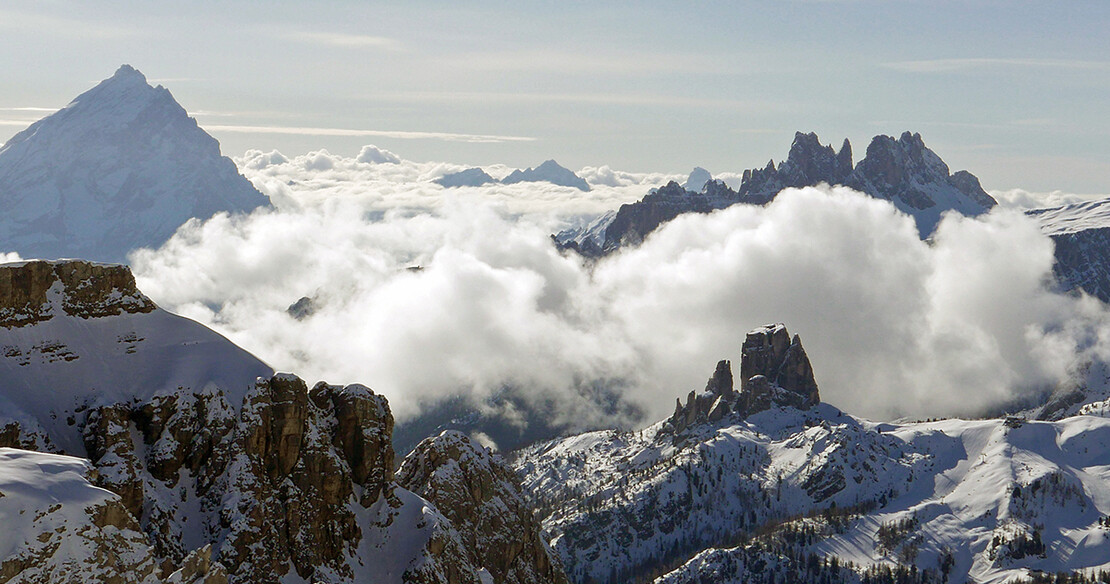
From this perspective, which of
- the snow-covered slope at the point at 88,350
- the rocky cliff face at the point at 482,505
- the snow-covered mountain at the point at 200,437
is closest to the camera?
the snow-covered mountain at the point at 200,437

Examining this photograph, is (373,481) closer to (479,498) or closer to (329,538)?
(329,538)

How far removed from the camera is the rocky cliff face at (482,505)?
546 feet

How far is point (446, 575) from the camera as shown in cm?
13488

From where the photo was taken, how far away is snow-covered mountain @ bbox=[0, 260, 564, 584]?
106 meters

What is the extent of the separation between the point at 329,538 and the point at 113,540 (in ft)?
149

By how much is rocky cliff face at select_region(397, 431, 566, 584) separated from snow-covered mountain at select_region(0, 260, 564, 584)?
2890 centimetres

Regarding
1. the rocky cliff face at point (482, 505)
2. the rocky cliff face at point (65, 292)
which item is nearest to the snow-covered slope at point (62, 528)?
the rocky cliff face at point (65, 292)

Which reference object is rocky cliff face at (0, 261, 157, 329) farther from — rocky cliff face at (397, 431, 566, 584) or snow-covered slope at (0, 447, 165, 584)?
rocky cliff face at (397, 431, 566, 584)

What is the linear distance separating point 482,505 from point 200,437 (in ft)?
227

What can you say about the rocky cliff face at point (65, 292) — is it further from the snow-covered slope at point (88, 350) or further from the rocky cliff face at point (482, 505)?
the rocky cliff face at point (482, 505)

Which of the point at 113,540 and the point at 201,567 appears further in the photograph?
the point at 201,567

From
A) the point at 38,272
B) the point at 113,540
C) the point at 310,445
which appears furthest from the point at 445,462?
the point at 113,540

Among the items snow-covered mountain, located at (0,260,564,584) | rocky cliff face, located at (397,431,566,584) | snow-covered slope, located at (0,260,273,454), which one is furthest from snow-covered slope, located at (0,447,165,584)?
rocky cliff face, located at (397,431,566,584)

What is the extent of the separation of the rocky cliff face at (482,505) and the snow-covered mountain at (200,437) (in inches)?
1138
